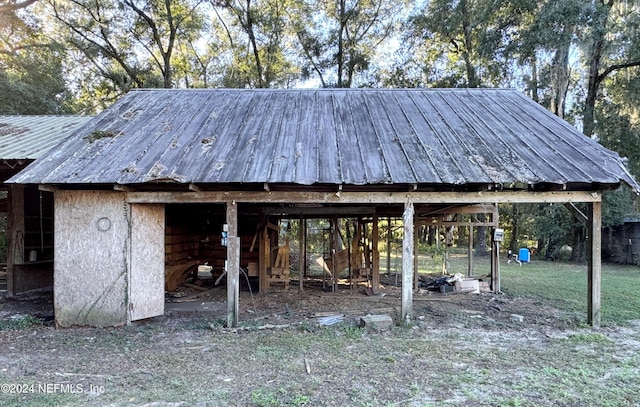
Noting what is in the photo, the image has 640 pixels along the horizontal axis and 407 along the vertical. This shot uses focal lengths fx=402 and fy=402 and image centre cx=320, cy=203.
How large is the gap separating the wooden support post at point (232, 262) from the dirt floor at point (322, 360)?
0.31m

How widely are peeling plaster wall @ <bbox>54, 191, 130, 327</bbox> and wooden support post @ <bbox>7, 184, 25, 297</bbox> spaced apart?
3920 millimetres

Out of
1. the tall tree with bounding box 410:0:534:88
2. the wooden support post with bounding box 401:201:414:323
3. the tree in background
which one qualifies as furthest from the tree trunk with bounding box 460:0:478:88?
the tree in background

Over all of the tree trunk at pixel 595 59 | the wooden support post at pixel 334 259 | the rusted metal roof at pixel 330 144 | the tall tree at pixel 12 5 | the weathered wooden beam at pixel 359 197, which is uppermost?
the tall tree at pixel 12 5

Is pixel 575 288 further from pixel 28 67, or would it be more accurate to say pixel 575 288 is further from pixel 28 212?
pixel 28 67

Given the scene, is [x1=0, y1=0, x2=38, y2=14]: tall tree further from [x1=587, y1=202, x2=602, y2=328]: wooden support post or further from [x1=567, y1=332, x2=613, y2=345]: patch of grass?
[x1=567, y1=332, x2=613, y2=345]: patch of grass

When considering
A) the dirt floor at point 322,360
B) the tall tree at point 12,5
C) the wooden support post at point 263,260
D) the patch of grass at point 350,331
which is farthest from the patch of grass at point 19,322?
the tall tree at point 12,5

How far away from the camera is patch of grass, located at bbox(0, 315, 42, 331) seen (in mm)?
6863

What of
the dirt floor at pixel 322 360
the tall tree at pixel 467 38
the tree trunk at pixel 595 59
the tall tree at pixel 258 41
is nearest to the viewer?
the dirt floor at pixel 322 360

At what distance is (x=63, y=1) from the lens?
64.6ft

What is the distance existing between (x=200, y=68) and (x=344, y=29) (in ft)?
31.0

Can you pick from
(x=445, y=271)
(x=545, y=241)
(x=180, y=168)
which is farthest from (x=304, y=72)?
(x=180, y=168)

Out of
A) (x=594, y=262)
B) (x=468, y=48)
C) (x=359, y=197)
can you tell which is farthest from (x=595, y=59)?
(x=359, y=197)

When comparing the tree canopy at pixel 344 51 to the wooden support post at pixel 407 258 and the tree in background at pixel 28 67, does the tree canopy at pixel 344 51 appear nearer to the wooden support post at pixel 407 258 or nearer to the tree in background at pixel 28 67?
the tree in background at pixel 28 67

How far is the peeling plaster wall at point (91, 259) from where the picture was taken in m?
6.88
